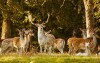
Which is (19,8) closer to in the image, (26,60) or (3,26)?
(3,26)

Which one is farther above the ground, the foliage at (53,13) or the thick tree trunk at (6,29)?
the foliage at (53,13)

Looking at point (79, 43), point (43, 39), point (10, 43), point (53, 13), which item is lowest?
point (10, 43)

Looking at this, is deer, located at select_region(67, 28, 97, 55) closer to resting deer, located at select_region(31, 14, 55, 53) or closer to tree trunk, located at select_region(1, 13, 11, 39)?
resting deer, located at select_region(31, 14, 55, 53)

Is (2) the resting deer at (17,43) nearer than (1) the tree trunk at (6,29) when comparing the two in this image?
Yes

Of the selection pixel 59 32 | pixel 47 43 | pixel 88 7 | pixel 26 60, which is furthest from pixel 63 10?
pixel 26 60

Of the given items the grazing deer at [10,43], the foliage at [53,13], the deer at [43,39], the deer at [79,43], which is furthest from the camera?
the foliage at [53,13]

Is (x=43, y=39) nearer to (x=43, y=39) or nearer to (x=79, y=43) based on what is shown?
(x=43, y=39)

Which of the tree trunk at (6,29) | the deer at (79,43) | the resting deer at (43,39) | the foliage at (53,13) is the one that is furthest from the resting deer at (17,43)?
the tree trunk at (6,29)

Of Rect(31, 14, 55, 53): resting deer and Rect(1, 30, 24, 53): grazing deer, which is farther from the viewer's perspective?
Rect(1, 30, 24, 53): grazing deer

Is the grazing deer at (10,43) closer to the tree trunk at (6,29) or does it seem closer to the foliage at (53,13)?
the foliage at (53,13)

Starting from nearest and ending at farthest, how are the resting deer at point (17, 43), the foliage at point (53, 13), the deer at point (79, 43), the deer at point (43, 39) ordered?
1. the deer at point (79, 43)
2. the deer at point (43, 39)
3. the resting deer at point (17, 43)
4. the foliage at point (53, 13)

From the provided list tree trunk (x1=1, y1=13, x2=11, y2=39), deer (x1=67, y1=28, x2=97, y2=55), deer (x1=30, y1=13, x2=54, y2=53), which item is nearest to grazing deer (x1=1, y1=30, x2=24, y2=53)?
deer (x1=30, y1=13, x2=54, y2=53)

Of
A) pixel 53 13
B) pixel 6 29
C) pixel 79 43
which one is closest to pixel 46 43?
pixel 79 43

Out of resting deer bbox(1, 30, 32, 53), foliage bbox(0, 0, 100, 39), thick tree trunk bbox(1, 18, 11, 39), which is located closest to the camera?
resting deer bbox(1, 30, 32, 53)
